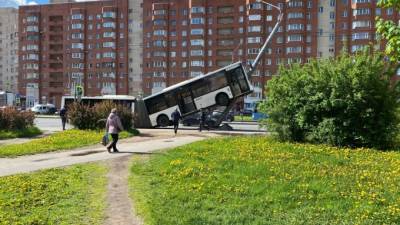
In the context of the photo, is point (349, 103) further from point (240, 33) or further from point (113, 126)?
point (240, 33)

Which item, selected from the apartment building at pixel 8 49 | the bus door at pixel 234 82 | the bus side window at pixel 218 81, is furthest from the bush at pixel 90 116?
the apartment building at pixel 8 49

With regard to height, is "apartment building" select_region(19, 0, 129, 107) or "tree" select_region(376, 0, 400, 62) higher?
"apartment building" select_region(19, 0, 129, 107)

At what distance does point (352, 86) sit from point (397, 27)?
13.4 metres

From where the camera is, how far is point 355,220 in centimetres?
636

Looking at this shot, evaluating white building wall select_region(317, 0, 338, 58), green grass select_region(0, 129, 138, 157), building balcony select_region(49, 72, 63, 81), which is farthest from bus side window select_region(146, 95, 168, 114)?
building balcony select_region(49, 72, 63, 81)

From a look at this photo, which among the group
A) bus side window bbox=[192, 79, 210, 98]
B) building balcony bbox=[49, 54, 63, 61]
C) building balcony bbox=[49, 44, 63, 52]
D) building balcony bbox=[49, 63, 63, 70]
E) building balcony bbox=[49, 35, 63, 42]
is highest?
building balcony bbox=[49, 35, 63, 42]

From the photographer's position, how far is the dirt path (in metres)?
6.68

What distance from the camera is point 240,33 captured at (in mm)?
96750

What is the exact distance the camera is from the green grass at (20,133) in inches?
918

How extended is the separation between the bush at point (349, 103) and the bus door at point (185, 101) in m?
13.1

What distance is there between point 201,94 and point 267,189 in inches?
908

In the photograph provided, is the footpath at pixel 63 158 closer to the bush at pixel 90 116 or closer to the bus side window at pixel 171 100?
the bush at pixel 90 116

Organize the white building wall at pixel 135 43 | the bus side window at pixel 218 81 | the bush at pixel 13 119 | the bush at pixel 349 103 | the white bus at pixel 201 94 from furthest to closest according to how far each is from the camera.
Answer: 1. the white building wall at pixel 135 43
2. the bus side window at pixel 218 81
3. the white bus at pixel 201 94
4. the bush at pixel 13 119
5. the bush at pixel 349 103

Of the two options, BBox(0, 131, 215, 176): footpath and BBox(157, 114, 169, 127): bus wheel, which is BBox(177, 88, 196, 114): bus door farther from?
BBox(0, 131, 215, 176): footpath
